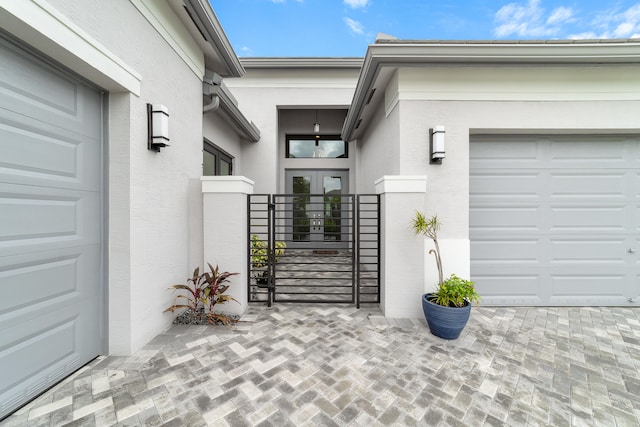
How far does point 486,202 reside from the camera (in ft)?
11.7

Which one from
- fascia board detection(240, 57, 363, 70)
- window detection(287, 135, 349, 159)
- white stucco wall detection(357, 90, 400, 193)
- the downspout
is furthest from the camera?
window detection(287, 135, 349, 159)

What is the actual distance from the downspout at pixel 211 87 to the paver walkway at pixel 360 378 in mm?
3369

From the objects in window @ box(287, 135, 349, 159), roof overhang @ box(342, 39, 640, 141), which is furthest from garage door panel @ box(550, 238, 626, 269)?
window @ box(287, 135, 349, 159)

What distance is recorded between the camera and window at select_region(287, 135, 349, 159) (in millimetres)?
7898

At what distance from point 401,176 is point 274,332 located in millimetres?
2555

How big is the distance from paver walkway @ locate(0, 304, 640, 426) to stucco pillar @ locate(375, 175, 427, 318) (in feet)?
0.89

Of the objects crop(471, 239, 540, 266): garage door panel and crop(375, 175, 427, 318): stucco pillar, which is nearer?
crop(375, 175, 427, 318): stucco pillar

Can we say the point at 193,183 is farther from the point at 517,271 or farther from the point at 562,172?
the point at 562,172

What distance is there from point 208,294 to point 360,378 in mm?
2034

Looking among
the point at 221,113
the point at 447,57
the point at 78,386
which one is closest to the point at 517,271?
the point at 447,57

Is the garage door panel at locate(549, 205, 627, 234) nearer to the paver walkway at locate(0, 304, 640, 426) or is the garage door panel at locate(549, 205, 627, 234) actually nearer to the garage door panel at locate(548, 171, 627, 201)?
the garage door panel at locate(548, 171, 627, 201)

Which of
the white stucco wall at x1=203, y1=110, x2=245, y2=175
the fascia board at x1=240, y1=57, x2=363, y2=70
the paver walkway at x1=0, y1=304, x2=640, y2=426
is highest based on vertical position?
the fascia board at x1=240, y1=57, x2=363, y2=70

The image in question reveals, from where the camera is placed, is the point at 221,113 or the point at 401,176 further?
the point at 221,113

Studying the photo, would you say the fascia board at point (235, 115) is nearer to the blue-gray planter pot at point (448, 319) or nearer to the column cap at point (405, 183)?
the column cap at point (405, 183)
